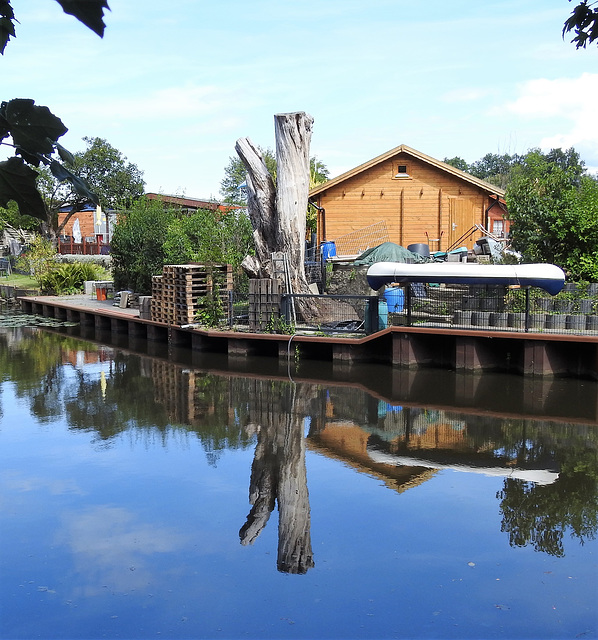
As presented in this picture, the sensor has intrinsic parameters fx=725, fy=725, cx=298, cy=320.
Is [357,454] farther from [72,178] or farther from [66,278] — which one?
[66,278]

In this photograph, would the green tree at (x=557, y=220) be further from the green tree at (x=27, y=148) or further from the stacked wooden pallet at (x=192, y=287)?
the green tree at (x=27, y=148)

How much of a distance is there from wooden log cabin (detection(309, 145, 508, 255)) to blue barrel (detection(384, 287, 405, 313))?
39.3 ft

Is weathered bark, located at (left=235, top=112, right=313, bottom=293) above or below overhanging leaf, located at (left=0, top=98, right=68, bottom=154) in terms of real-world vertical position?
above

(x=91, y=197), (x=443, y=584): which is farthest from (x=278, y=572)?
(x=91, y=197)

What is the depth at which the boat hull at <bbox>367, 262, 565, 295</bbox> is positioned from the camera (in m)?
16.7

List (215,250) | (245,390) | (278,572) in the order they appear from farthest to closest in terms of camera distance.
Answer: (215,250), (245,390), (278,572)

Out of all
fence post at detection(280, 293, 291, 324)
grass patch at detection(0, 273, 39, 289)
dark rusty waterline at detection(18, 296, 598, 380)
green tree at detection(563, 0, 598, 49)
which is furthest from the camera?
grass patch at detection(0, 273, 39, 289)

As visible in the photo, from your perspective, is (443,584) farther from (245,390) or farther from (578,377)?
(578,377)

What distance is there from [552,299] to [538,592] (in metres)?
12.0

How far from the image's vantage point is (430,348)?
18.1m

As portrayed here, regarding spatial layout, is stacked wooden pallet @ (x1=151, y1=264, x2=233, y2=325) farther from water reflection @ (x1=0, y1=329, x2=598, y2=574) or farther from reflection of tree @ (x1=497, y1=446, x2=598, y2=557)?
reflection of tree @ (x1=497, y1=446, x2=598, y2=557)

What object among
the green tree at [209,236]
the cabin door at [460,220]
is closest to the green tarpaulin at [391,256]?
the green tree at [209,236]

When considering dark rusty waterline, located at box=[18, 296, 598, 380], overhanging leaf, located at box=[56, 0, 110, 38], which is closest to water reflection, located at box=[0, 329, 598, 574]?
dark rusty waterline, located at box=[18, 296, 598, 380]

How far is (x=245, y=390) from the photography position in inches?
629
